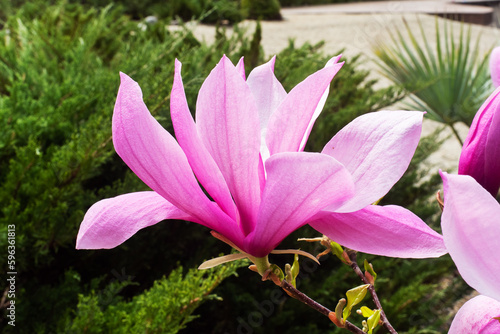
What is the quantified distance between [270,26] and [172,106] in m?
11.2

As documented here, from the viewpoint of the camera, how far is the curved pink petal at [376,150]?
1.18 ft

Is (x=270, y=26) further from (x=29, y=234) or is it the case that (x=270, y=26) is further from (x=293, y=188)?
(x=293, y=188)

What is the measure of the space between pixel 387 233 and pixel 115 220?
0.71ft

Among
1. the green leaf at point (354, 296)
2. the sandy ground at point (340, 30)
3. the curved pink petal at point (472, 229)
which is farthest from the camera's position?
the sandy ground at point (340, 30)

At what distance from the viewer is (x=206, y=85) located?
0.42 meters

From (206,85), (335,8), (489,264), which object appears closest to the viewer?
(489,264)

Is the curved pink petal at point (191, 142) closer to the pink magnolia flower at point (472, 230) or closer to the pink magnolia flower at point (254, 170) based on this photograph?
the pink magnolia flower at point (254, 170)

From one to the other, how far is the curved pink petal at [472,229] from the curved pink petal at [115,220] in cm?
23

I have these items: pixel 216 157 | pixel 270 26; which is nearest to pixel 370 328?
pixel 216 157

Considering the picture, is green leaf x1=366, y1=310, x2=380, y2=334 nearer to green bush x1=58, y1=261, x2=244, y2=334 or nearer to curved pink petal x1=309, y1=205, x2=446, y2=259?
curved pink petal x1=309, y1=205, x2=446, y2=259

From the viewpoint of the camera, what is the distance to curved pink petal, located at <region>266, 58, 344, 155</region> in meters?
0.41

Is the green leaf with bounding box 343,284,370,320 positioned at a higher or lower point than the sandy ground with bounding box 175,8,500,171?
higher

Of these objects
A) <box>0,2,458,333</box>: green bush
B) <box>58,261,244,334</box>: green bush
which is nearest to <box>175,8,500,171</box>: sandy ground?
<box>0,2,458,333</box>: green bush

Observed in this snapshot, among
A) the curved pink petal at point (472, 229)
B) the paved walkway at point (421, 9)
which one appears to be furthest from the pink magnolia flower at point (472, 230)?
the paved walkway at point (421, 9)
